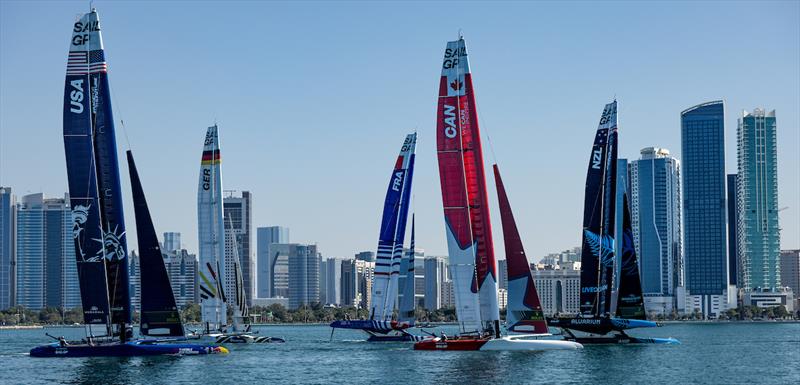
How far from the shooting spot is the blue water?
50.6 meters

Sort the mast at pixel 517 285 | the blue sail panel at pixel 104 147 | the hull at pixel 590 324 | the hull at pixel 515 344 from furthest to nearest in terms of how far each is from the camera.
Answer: the hull at pixel 590 324
the mast at pixel 517 285
the blue sail panel at pixel 104 147
the hull at pixel 515 344

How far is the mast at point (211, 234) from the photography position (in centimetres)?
7550

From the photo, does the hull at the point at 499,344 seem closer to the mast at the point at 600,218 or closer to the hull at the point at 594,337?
the hull at the point at 594,337

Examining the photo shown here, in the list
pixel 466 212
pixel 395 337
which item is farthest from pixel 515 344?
Answer: pixel 395 337

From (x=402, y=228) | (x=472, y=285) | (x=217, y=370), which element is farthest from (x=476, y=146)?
(x=402, y=228)

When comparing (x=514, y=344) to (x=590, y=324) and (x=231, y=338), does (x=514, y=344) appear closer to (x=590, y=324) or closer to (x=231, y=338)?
(x=590, y=324)

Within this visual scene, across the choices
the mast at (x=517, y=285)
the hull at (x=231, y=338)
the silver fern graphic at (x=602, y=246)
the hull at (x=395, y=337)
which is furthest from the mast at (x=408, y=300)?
the mast at (x=517, y=285)

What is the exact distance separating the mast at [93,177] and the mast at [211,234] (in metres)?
18.2

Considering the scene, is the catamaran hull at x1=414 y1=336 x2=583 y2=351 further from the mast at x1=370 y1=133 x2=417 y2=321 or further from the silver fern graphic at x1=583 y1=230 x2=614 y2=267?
the mast at x1=370 y1=133 x2=417 y2=321

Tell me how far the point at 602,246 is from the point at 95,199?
99.1 ft

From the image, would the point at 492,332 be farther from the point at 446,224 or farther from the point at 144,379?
the point at 144,379

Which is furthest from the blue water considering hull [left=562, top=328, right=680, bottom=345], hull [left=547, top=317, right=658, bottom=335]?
hull [left=547, top=317, right=658, bottom=335]

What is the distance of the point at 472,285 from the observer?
5662cm

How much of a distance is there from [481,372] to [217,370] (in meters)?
12.9
